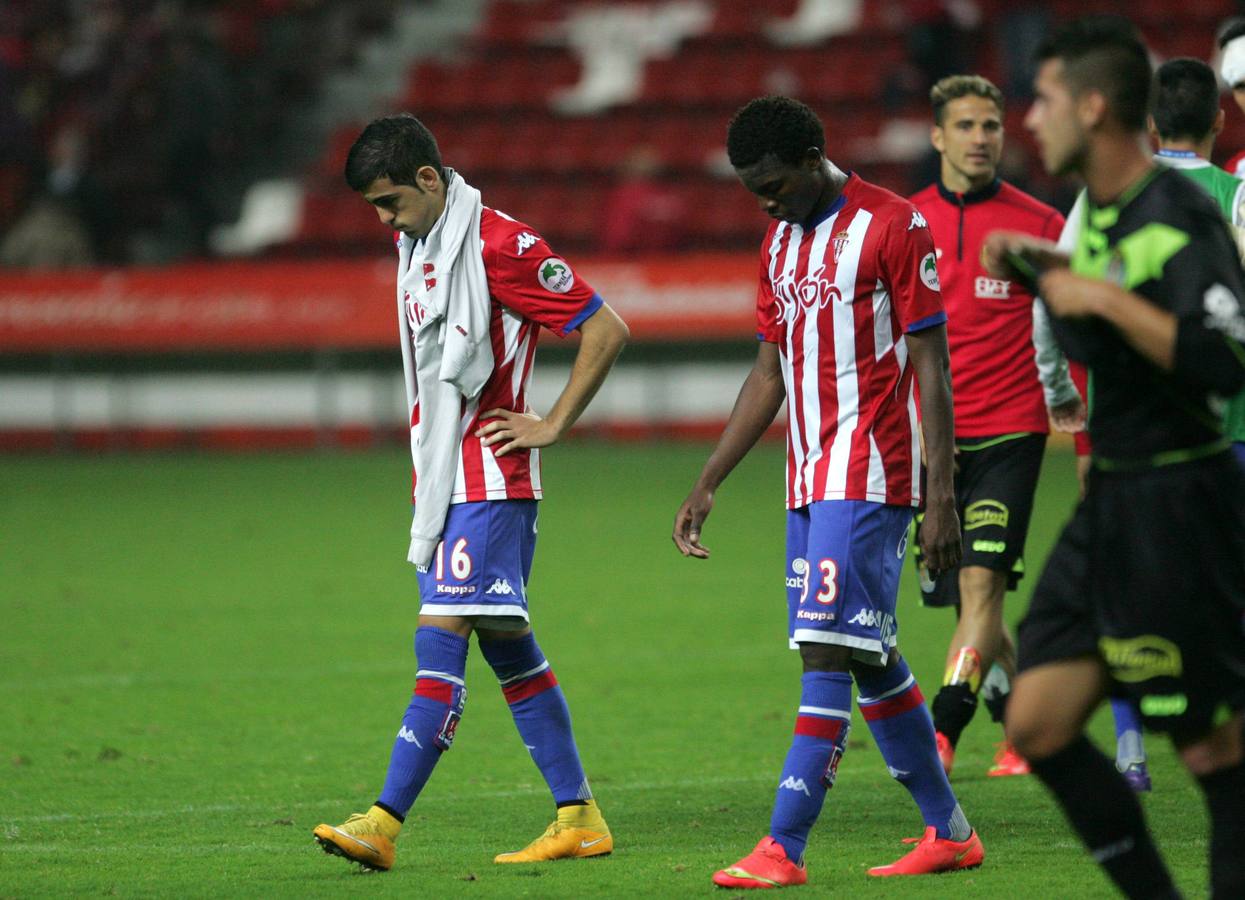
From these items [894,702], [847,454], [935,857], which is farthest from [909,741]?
[847,454]

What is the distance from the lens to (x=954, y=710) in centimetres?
652

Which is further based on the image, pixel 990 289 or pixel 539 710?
pixel 990 289

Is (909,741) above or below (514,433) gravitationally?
below

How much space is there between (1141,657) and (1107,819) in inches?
14.4

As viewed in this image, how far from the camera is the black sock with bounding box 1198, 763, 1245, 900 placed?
12.5 feet

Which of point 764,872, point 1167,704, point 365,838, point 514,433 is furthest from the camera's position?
point 514,433

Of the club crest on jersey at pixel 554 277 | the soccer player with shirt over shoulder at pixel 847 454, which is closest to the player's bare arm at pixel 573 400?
the club crest on jersey at pixel 554 277

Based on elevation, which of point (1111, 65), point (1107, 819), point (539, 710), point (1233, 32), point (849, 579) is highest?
point (1233, 32)

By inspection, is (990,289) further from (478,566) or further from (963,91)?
(478,566)

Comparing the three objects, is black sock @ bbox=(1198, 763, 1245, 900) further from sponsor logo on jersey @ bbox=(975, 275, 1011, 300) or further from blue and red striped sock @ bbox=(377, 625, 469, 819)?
sponsor logo on jersey @ bbox=(975, 275, 1011, 300)

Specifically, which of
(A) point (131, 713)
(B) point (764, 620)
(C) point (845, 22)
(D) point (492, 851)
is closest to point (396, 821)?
(D) point (492, 851)

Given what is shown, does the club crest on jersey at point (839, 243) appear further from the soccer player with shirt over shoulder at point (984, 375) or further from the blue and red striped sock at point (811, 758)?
the soccer player with shirt over shoulder at point (984, 375)

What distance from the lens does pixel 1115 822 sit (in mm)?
3969

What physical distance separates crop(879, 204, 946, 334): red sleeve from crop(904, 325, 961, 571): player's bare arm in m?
0.04
